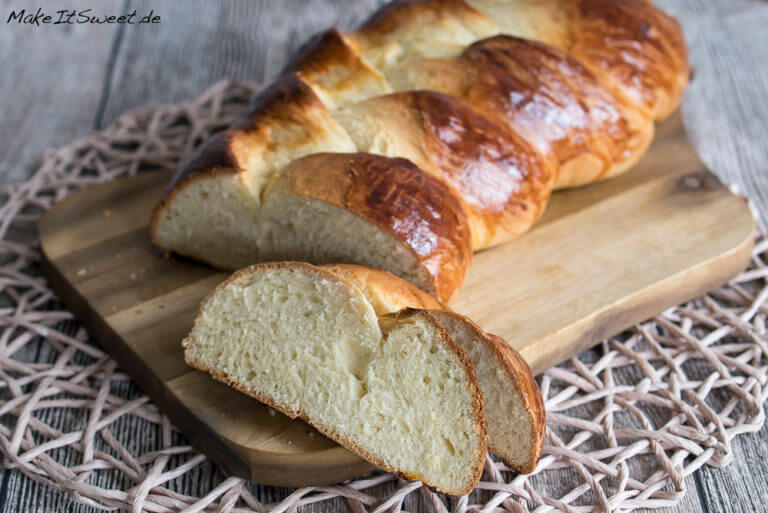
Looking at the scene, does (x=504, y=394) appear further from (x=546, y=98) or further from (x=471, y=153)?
(x=546, y=98)

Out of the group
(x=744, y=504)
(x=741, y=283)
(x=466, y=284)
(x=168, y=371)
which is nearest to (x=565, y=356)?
(x=466, y=284)

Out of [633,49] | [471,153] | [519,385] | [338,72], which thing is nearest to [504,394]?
[519,385]

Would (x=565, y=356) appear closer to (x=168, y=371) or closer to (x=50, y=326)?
(x=168, y=371)

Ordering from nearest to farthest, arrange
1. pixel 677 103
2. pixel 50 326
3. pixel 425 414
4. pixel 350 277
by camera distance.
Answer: pixel 425 414 < pixel 350 277 < pixel 50 326 < pixel 677 103

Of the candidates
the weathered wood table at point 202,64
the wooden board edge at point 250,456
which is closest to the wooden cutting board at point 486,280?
the wooden board edge at point 250,456

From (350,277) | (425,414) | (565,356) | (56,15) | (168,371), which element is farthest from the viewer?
(56,15)

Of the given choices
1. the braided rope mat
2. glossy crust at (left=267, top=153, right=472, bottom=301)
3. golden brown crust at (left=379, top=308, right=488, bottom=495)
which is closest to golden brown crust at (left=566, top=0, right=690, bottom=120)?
the braided rope mat

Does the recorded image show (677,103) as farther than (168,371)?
Yes
